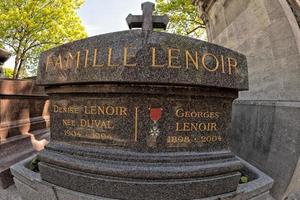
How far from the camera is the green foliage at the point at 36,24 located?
62.3 feet

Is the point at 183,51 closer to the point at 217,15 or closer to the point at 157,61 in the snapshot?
the point at 157,61

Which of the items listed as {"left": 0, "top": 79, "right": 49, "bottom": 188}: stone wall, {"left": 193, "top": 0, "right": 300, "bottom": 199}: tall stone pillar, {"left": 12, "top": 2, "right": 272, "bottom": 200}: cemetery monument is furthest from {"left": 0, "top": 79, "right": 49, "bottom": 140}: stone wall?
{"left": 193, "top": 0, "right": 300, "bottom": 199}: tall stone pillar

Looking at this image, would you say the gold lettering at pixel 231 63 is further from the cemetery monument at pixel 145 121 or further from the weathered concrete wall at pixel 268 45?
the weathered concrete wall at pixel 268 45

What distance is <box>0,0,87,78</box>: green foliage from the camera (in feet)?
62.3

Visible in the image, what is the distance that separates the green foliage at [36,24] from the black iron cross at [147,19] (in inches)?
757

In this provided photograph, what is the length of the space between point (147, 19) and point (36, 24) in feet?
66.6

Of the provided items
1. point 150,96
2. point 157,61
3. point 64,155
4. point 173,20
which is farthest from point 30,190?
point 173,20

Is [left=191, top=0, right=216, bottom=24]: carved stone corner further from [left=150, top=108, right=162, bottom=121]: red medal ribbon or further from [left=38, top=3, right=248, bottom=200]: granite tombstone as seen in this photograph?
[left=150, top=108, right=162, bottom=121]: red medal ribbon

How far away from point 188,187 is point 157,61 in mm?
1715

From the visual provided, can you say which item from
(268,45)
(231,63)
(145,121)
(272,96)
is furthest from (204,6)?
(145,121)

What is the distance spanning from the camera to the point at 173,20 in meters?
20.6

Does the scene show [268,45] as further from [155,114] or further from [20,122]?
[20,122]

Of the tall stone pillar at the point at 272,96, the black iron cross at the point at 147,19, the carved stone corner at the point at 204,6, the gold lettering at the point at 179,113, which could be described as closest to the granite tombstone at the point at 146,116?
the gold lettering at the point at 179,113

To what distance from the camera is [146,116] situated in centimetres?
296
